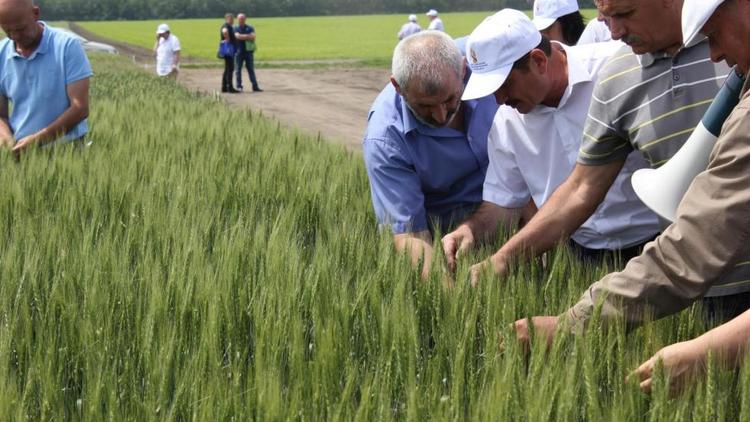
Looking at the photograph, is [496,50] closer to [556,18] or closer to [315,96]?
[556,18]

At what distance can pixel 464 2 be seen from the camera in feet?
314

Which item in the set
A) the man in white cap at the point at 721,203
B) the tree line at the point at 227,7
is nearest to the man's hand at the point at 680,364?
the man in white cap at the point at 721,203

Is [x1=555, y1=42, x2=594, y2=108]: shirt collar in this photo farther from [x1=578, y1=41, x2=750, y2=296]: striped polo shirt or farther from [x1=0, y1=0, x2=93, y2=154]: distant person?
[x1=0, y1=0, x2=93, y2=154]: distant person

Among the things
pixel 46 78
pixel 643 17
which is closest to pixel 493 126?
pixel 643 17

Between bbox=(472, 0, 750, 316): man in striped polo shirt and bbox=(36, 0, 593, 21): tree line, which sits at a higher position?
bbox=(472, 0, 750, 316): man in striped polo shirt

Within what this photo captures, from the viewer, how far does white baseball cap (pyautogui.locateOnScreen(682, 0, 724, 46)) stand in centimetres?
172

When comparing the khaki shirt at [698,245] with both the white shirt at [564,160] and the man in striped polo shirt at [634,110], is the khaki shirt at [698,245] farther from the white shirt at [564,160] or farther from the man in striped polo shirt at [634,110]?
the white shirt at [564,160]

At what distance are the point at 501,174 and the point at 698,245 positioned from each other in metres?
1.56

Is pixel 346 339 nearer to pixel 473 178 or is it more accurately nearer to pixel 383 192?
pixel 383 192

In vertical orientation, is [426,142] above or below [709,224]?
below

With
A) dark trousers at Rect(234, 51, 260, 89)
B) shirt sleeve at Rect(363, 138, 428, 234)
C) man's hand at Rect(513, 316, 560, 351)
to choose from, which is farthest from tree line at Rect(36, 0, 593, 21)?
man's hand at Rect(513, 316, 560, 351)

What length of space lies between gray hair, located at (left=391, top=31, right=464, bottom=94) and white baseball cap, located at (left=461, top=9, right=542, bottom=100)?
15 centimetres

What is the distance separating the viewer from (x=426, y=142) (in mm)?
3496

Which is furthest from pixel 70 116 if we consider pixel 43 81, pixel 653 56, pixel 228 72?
pixel 228 72
